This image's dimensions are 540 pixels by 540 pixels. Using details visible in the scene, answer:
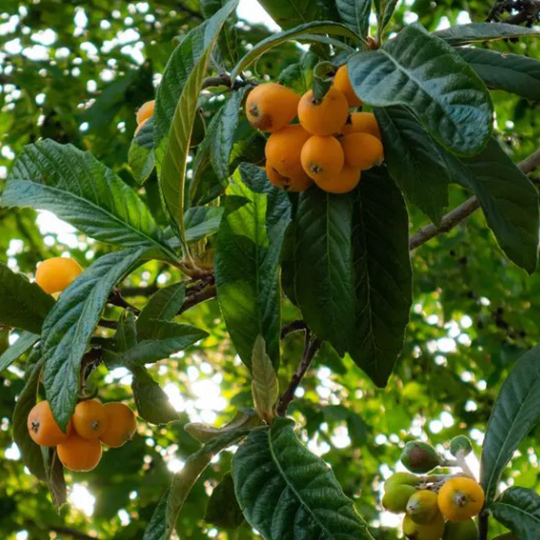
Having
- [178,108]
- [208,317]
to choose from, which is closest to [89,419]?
[178,108]

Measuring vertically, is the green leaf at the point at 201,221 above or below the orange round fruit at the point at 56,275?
above

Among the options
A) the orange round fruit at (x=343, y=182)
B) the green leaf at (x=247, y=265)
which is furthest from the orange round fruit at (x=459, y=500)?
the orange round fruit at (x=343, y=182)

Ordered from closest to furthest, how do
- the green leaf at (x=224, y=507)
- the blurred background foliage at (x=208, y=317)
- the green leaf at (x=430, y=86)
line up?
1. the green leaf at (x=430, y=86)
2. the green leaf at (x=224, y=507)
3. the blurred background foliage at (x=208, y=317)

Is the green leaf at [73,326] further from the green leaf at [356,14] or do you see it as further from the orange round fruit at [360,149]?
the green leaf at [356,14]

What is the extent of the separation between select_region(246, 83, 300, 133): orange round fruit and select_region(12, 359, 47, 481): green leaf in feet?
1.50

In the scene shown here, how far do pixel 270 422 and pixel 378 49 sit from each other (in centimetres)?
44

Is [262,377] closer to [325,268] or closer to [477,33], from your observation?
[325,268]

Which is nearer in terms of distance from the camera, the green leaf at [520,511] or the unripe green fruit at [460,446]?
the green leaf at [520,511]

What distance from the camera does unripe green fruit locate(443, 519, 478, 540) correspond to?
1155 mm

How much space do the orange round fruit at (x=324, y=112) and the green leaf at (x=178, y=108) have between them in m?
0.12

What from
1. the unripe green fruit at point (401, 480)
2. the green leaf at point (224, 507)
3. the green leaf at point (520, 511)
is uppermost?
the green leaf at point (520, 511)

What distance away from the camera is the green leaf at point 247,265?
3.61ft

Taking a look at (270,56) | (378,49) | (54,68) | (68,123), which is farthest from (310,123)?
(68,123)

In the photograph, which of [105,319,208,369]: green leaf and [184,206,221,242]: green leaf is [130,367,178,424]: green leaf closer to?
[105,319,208,369]: green leaf
